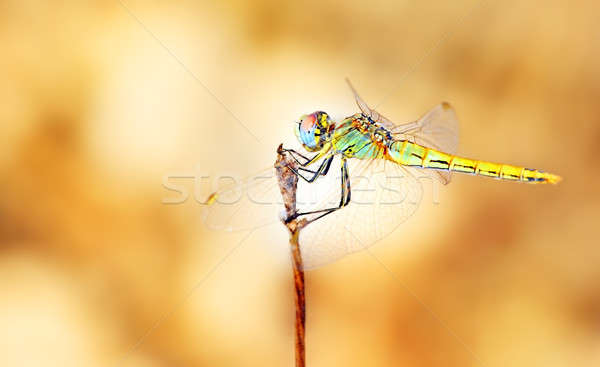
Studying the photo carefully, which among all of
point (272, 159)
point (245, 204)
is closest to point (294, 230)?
point (245, 204)

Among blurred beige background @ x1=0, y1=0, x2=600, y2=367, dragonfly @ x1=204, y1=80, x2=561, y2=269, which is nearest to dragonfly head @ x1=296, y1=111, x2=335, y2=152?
dragonfly @ x1=204, y1=80, x2=561, y2=269

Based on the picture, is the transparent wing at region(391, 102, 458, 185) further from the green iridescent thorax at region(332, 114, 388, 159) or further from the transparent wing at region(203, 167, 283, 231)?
the transparent wing at region(203, 167, 283, 231)

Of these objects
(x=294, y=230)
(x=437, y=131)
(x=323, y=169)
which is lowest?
(x=294, y=230)

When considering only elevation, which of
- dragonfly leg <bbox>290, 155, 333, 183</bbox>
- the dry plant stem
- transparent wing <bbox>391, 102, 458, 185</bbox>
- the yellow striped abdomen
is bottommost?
the dry plant stem

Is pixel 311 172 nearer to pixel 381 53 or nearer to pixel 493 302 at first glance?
pixel 381 53

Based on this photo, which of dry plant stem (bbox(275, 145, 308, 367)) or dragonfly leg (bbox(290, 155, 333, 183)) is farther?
dragonfly leg (bbox(290, 155, 333, 183))

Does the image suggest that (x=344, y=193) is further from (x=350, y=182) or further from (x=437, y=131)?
(x=437, y=131)

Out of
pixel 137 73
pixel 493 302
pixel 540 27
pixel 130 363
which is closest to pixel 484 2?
pixel 540 27
